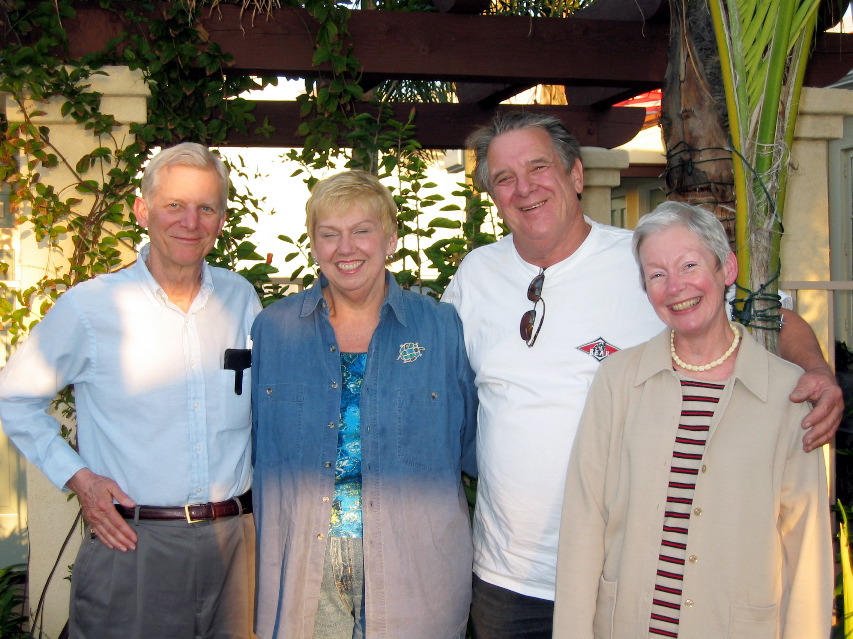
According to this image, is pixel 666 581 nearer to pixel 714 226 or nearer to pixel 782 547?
pixel 782 547

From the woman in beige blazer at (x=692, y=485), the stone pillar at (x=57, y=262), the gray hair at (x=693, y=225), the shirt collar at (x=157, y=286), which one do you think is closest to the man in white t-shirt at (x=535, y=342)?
the woman in beige blazer at (x=692, y=485)

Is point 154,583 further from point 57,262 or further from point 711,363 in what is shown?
point 57,262

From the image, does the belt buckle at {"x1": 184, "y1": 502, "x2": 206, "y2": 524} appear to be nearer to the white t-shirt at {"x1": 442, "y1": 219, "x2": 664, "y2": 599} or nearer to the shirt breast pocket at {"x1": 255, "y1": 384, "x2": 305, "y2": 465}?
the shirt breast pocket at {"x1": 255, "y1": 384, "x2": 305, "y2": 465}

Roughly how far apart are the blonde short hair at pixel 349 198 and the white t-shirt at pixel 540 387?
0.47 m

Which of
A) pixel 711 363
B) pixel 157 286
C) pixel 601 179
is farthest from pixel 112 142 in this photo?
pixel 601 179

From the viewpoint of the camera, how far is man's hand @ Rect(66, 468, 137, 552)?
2.27 metres

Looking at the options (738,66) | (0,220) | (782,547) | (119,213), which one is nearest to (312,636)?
(782,547)

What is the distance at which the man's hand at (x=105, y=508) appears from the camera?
2271 millimetres

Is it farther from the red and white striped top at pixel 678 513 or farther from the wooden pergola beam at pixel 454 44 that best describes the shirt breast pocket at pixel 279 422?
the wooden pergola beam at pixel 454 44

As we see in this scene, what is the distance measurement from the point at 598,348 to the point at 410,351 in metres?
0.56

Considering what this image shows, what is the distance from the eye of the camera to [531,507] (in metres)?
2.29

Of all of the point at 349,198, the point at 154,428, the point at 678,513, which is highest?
the point at 349,198

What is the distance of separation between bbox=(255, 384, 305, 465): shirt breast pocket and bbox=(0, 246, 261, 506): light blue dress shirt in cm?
12

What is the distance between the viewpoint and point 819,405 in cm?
181
